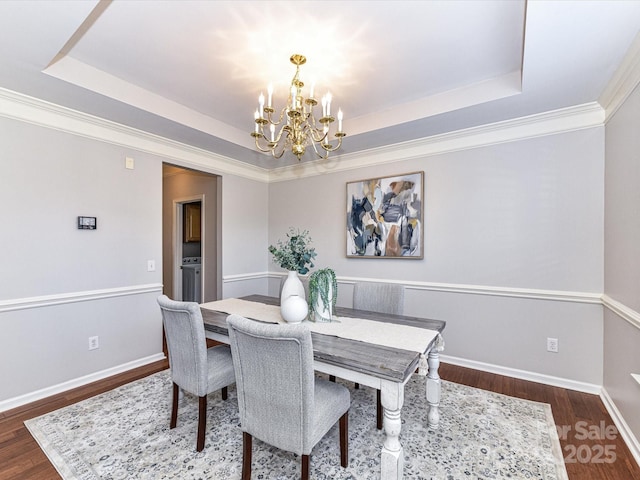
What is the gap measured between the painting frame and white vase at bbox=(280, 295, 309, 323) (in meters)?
1.74

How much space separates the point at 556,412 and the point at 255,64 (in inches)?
133

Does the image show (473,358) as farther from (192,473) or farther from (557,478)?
(192,473)

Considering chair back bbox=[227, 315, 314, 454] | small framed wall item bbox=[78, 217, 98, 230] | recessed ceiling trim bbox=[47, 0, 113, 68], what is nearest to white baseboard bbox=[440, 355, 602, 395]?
chair back bbox=[227, 315, 314, 454]

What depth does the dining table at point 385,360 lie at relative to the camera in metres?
1.37

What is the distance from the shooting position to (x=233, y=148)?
356cm

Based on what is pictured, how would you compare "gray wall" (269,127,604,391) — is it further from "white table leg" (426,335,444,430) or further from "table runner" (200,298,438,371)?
"table runner" (200,298,438,371)

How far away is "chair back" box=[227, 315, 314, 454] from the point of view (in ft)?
4.22

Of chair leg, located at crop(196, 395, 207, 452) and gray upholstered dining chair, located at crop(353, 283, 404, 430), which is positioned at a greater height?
gray upholstered dining chair, located at crop(353, 283, 404, 430)

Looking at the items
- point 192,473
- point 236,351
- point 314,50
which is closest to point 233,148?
point 314,50

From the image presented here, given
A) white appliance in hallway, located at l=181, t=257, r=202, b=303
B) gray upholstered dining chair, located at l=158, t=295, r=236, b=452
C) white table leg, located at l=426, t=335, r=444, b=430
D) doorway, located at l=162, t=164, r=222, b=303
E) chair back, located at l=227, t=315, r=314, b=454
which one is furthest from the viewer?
white appliance in hallway, located at l=181, t=257, r=202, b=303

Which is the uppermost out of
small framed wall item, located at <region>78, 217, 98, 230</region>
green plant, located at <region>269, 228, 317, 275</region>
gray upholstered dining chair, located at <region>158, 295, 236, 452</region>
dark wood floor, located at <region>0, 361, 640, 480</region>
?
small framed wall item, located at <region>78, 217, 98, 230</region>

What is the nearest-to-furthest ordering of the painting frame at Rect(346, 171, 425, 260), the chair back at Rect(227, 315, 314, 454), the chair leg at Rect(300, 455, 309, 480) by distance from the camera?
the chair back at Rect(227, 315, 314, 454) → the chair leg at Rect(300, 455, 309, 480) → the painting frame at Rect(346, 171, 425, 260)

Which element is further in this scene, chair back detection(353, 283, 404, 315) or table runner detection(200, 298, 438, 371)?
chair back detection(353, 283, 404, 315)

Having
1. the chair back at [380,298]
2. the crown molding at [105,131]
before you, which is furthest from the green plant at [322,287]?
the crown molding at [105,131]
